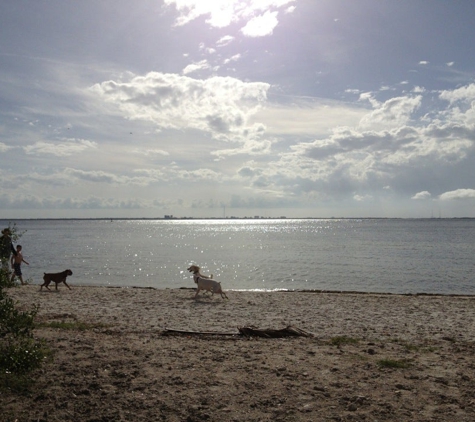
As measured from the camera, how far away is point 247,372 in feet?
24.2

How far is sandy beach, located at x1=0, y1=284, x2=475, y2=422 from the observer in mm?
6105

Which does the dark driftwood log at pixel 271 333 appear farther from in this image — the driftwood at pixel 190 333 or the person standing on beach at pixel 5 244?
the person standing on beach at pixel 5 244

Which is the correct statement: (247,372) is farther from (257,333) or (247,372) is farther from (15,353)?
(15,353)

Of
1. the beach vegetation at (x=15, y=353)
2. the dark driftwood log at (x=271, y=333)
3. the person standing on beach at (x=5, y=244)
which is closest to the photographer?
the beach vegetation at (x=15, y=353)

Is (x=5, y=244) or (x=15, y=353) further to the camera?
(x=5, y=244)

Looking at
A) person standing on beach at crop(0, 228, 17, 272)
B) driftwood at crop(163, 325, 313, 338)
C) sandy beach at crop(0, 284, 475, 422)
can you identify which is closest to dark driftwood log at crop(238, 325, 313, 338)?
driftwood at crop(163, 325, 313, 338)

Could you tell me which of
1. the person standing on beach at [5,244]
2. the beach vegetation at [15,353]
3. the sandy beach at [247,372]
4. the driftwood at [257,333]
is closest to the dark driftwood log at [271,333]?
the driftwood at [257,333]

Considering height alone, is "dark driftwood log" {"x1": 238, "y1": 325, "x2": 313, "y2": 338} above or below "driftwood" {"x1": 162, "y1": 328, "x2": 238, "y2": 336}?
above

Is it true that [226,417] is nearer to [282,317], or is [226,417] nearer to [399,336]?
[399,336]

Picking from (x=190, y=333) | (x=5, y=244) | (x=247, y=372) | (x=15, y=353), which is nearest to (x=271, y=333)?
(x=190, y=333)

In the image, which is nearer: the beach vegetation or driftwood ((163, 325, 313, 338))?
the beach vegetation

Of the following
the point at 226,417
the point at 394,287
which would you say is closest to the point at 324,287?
the point at 394,287

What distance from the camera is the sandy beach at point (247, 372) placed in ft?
20.0

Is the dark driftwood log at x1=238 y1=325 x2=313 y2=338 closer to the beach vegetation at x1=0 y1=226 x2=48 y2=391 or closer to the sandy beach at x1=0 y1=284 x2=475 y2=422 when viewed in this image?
the sandy beach at x1=0 y1=284 x2=475 y2=422
